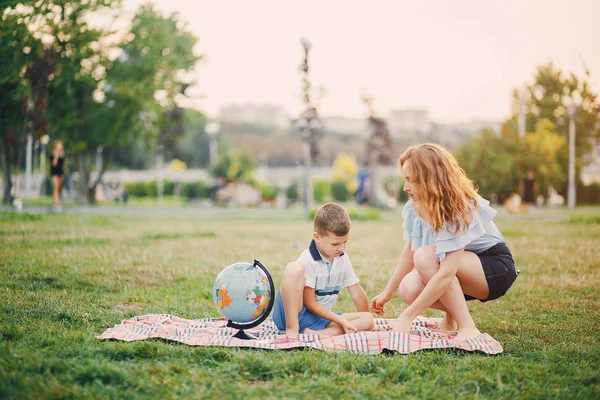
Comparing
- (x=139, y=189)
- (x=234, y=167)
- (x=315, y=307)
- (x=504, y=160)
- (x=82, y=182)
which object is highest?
(x=504, y=160)

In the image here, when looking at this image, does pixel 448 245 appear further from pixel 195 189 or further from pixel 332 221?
pixel 195 189

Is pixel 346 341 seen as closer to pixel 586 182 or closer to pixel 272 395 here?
pixel 272 395

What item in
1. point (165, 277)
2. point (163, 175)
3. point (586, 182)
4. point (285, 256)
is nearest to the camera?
point (165, 277)

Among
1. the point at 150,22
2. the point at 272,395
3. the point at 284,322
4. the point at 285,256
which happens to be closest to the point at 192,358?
the point at 272,395

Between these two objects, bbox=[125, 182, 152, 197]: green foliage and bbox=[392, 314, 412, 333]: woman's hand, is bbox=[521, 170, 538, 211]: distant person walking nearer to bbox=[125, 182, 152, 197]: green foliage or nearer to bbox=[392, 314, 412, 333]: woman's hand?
bbox=[392, 314, 412, 333]: woman's hand

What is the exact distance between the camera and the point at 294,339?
4.00 meters

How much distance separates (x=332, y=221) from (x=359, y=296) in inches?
28.5

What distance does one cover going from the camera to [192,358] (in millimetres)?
3471

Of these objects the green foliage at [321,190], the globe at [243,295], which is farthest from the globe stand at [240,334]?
the green foliage at [321,190]

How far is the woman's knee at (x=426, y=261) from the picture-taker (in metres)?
4.23

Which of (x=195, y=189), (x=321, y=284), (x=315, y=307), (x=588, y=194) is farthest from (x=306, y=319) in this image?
(x=588, y=194)

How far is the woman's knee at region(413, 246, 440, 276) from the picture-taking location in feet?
13.9

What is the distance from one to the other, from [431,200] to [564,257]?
5.40 metres

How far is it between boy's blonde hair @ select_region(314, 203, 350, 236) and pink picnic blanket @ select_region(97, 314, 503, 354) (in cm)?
71
